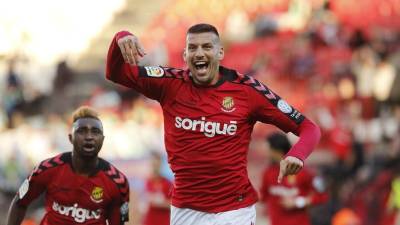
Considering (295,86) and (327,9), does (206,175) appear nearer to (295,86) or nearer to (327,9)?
(295,86)

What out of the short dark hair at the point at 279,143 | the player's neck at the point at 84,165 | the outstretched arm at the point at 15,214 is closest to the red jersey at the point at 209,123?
the player's neck at the point at 84,165

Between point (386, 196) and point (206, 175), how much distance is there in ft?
25.8

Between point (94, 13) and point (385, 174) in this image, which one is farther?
point (94, 13)

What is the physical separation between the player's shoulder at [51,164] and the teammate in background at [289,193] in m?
3.25

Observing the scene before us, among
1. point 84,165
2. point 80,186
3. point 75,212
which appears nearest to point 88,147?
point 84,165

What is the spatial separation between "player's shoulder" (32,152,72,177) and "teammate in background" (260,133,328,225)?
10.7ft

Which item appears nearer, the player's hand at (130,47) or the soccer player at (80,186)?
the player's hand at (130,47)

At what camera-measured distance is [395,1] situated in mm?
21766

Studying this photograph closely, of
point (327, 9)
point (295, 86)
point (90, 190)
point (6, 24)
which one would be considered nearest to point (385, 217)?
point (295, 86)

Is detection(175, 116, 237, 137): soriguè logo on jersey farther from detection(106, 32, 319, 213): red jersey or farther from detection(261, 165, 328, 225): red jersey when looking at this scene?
detection(261, 165, 328, 225): red jersey

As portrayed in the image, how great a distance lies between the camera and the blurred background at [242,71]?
51.7 feet

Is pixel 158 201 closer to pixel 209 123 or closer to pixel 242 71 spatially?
pixel 209 123

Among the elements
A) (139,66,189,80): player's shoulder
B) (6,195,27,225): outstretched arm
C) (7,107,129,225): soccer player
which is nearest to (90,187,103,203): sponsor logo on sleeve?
(7,107,129,225): soccer player

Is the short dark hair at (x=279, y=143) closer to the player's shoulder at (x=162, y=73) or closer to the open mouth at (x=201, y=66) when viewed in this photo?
the player's shoulder at (x=162, y=73)
